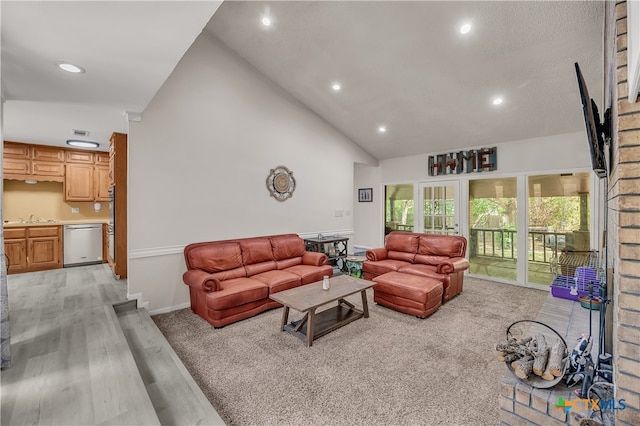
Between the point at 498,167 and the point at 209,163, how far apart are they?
4989 mm

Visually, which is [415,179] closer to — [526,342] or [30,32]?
[526,342]

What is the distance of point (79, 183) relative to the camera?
5211 millimetres

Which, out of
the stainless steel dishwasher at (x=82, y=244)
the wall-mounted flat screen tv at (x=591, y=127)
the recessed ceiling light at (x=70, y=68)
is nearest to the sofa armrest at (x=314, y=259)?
the wall-mounted flat screen tv at (x=591, y=127)

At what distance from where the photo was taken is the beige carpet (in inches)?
74.9

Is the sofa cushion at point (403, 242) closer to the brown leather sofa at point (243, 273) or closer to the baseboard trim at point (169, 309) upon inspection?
the brown leather sofa at point (243, 273)

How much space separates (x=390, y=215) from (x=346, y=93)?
3402mm

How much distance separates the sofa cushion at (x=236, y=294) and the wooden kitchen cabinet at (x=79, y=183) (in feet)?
12.5

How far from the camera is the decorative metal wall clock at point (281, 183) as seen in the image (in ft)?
15.7

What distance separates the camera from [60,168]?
5.02 metres

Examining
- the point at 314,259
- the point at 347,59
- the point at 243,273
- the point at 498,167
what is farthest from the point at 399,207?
the point at 243,273

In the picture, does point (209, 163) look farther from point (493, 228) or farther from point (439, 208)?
point (493, 228)

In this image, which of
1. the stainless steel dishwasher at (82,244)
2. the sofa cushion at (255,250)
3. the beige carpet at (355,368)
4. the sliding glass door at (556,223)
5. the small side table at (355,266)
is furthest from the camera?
the small side table at (355,266)

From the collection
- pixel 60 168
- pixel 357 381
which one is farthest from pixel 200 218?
pixel 60 168

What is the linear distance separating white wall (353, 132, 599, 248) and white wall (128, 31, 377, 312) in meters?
2.11
